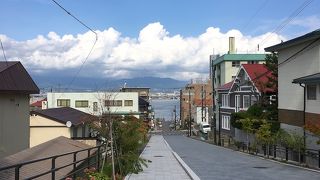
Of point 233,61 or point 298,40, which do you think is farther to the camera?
point 233,61

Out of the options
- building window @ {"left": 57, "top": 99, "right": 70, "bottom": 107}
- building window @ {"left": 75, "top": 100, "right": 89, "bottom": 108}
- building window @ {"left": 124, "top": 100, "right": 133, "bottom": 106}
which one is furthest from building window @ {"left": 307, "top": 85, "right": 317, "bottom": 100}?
building window @ {"left": 57, "top": 99, "right": 70, "bottom": 107}

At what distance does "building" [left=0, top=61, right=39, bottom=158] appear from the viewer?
19.8 m

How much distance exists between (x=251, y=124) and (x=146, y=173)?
2071 cm

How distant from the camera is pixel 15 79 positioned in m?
20.9

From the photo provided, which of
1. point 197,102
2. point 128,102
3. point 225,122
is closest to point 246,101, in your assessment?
point 225,122

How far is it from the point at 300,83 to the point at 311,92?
2.70 feet

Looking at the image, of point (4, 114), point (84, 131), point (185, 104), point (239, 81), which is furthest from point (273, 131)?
point (185, 104)

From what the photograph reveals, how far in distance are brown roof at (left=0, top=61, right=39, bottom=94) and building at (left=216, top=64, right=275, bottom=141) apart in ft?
98.2

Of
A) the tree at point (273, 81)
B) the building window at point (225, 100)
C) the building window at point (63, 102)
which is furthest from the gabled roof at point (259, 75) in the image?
the building window at point (63, 102)

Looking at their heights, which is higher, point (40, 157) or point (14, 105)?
point (14, 105)

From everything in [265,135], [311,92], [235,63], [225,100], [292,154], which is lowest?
[292,154]

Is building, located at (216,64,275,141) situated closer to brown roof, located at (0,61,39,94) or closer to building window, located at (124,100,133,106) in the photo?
brown roof, located at (0,61,39,94)

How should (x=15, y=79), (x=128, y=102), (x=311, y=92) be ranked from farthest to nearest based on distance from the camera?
(x=128, y=102) < (x=311, y=92) < (x=15, y=79)

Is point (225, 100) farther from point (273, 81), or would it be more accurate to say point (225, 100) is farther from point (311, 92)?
point (311, 92)
